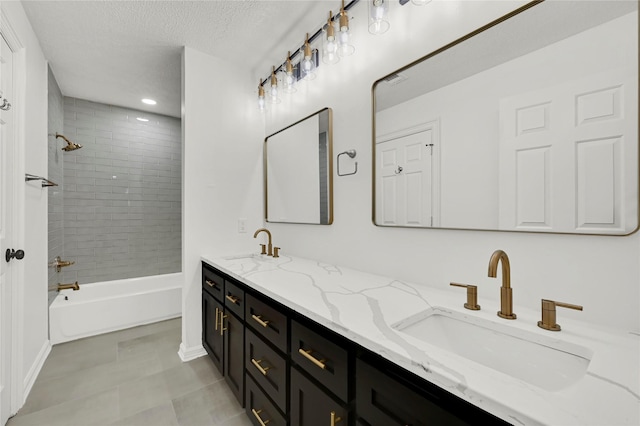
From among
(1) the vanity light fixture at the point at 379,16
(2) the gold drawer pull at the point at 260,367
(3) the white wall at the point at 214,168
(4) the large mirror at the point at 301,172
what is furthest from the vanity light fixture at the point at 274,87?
(2) the gold drawer pull at the point at 260,367

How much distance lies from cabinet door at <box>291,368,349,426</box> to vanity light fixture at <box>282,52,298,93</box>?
6.00ft

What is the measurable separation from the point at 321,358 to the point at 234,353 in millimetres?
935

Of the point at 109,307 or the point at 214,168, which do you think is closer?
the point at 214,168

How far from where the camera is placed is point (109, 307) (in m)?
2.81

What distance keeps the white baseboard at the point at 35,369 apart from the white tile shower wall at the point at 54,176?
47 centimetres

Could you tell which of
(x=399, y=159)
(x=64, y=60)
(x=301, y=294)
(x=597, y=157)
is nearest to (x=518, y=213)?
(x=597, y=157)

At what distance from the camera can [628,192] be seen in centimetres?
79

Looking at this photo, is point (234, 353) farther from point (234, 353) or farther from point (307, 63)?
point (307, 63)

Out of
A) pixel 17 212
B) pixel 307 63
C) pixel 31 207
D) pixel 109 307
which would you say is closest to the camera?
pixel 17 212

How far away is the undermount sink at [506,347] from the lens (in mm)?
736

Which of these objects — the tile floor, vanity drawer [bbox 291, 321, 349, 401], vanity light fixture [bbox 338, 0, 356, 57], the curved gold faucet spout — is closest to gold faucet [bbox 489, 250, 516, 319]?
the curved gold faucet spout

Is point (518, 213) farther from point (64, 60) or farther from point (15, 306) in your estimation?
point (64, 60)

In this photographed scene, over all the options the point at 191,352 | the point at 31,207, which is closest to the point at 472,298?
the point at 191,352

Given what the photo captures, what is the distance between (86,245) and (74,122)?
1.41m
